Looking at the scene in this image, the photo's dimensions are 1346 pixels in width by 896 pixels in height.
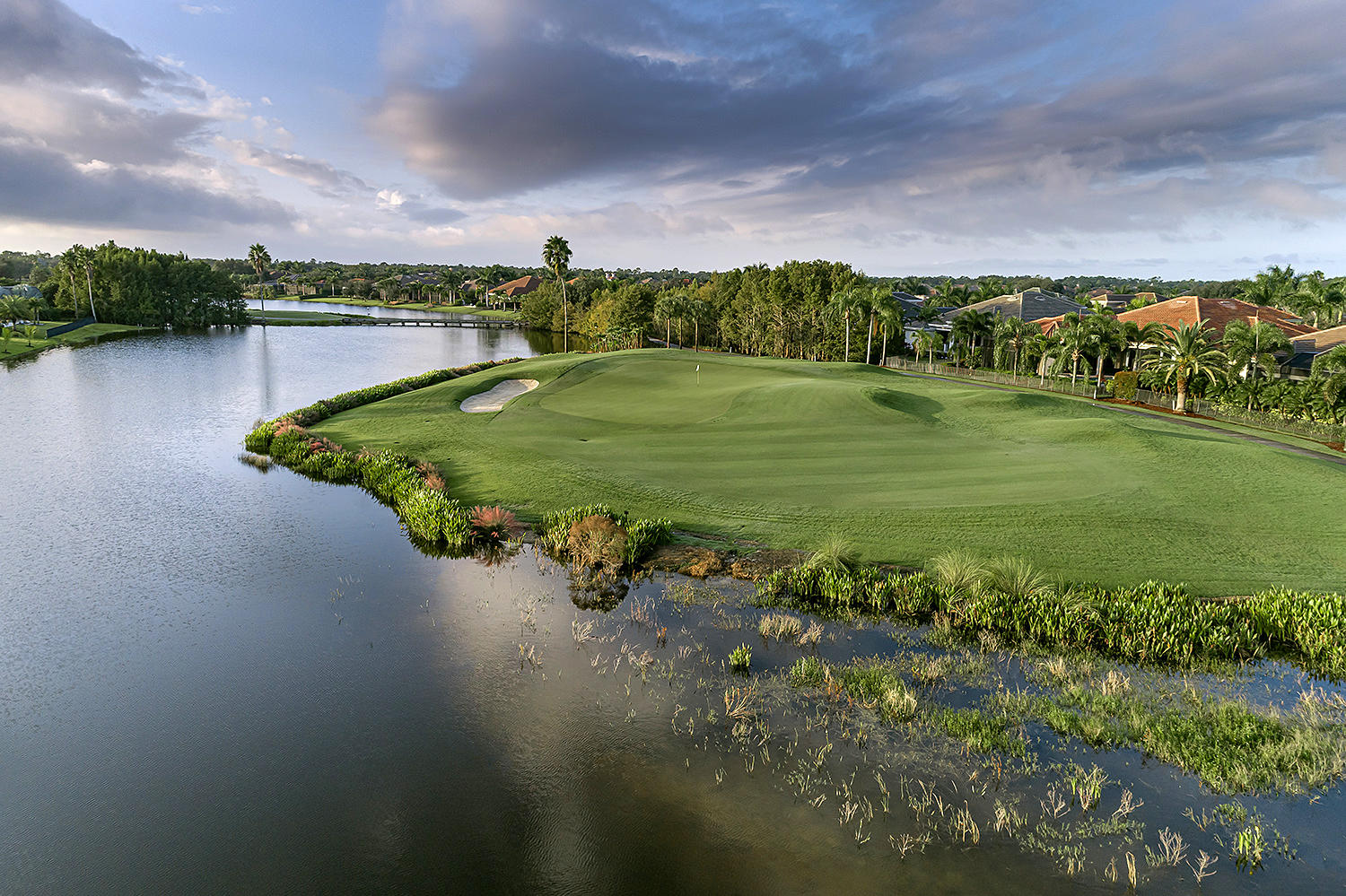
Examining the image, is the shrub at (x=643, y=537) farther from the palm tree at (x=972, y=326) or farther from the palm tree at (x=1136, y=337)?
the palm tree at (x=972, y=326)

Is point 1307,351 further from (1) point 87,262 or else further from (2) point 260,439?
(1) point 87,262

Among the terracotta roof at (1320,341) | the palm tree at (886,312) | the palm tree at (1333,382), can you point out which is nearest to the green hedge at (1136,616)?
the palm tree at (1333,382)

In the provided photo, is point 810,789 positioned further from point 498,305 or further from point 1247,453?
point 498,305

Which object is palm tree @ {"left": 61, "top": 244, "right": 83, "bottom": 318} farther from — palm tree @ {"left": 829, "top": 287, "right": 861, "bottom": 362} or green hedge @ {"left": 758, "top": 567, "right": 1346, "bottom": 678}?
green hedge @ {"left": 758, "top": 567, "right": 1346, "bottom": 678}

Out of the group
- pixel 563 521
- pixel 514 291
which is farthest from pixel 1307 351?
pixel 514 291

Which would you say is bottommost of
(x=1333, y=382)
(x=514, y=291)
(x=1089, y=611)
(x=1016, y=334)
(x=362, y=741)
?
(x=362, y=741)
